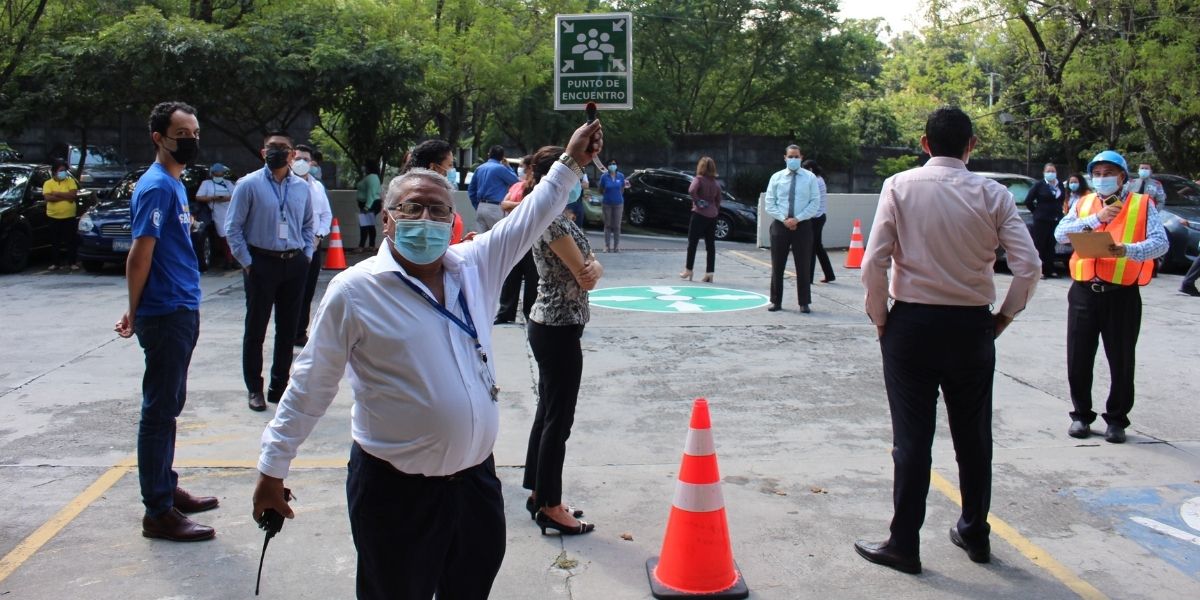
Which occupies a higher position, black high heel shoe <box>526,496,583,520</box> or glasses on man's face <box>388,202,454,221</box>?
glasses on man's face <box>388,202,454,221</box>

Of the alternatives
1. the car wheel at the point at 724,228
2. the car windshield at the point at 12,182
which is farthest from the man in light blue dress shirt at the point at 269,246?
the car wheel at the point at 724,228

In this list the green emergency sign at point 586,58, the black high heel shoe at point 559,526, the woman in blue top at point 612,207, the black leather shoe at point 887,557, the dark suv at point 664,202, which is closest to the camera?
the black leather shoe at point 887,557

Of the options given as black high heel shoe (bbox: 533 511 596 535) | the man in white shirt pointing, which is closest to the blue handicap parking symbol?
black high heel shoe (bbox: 533 511 596 535)

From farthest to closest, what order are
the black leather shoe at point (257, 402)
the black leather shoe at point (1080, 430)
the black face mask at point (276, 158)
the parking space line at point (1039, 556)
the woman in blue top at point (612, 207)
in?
the woman in blue top at point (612, 207)
the black leather shoe at point (257, 402)
the black face mask at point (276, 158)
the black leather shoe at point (1080, 430)
the parking space line at point (1039, 556)

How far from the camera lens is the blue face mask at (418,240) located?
2.98 metres

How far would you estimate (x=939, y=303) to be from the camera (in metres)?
4.43

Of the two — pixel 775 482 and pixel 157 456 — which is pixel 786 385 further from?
pixel 157 456

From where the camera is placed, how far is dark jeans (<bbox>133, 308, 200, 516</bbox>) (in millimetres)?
4754

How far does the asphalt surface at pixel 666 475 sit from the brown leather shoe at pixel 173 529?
0.19 ft

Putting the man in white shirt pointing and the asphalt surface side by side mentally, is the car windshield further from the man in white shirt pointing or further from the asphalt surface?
the man in white shirt pointing

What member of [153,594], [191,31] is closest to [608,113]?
[191,31]

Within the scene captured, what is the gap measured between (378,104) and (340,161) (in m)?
7.55

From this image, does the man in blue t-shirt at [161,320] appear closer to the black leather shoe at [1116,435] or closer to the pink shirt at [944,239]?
the pink shirt at [944,239]

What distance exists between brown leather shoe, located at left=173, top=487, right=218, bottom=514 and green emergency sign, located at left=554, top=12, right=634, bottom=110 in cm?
384
